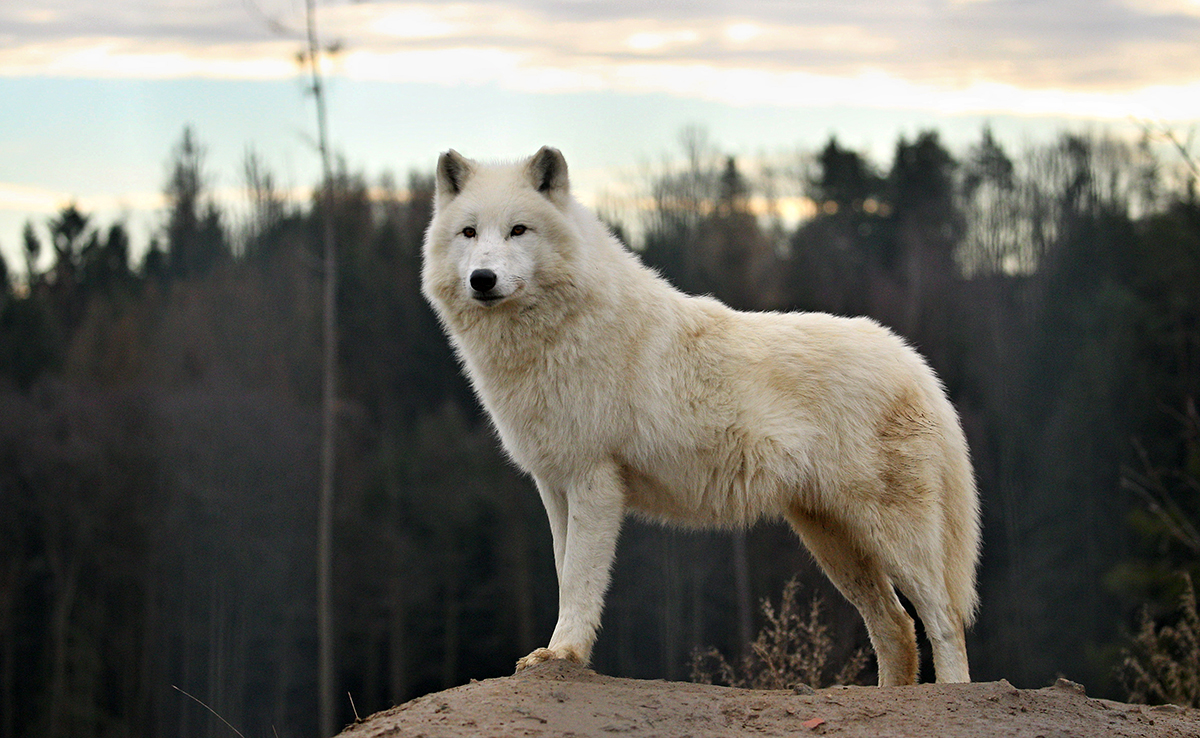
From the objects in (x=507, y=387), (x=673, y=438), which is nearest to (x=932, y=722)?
(x=673, y=438)

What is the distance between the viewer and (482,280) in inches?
196

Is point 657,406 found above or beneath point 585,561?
above

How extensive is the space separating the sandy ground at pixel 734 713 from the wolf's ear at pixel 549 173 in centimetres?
226

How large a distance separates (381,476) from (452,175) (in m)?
25.8

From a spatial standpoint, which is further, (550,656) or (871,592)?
(871,592)

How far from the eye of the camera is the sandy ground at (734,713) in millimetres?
4488

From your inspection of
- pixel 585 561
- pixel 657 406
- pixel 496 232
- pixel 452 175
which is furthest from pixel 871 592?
pixel 452 175

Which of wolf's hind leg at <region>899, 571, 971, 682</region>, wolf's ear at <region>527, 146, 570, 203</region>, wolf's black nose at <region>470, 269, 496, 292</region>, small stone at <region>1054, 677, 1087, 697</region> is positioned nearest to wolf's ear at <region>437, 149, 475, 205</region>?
wolf's ear at <region>527, 146, 570, 203</region>

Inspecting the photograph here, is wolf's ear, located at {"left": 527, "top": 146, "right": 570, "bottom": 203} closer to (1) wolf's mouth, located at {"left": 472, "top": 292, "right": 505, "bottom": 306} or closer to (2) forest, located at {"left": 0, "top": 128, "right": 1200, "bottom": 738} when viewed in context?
(1) wolf's mouth, located at {"left": 472, "top": 292, "right": 505, "bottom": 306}

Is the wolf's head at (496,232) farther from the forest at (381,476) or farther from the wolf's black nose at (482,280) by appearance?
the forest at (381,476)

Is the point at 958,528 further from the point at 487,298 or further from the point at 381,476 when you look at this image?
the point at 381,476

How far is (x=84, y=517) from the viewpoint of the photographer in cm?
2642

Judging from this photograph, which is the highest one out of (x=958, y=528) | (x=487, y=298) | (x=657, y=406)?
(x=487, y=298)

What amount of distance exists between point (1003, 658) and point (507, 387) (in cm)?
2564
